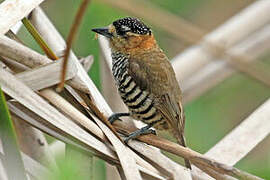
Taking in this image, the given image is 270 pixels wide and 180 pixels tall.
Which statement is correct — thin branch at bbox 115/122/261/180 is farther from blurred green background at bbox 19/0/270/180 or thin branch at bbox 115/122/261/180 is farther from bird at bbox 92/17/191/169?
bird at bbox 92/17/191/169

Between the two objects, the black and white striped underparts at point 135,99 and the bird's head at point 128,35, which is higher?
the bird's head at point 128,35

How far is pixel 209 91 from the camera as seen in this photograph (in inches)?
173

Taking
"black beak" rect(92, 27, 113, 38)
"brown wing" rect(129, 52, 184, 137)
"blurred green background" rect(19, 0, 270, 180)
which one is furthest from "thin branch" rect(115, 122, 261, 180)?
"black beak" rect(92, 27, 113, 38)

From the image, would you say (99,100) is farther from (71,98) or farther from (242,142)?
(242,142)

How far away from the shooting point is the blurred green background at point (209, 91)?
3.61 meters

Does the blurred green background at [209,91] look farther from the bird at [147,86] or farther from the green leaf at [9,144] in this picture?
the green leaf at [9,144]

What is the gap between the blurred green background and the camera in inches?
142

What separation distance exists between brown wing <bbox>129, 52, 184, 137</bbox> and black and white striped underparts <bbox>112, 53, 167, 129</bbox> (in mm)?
28

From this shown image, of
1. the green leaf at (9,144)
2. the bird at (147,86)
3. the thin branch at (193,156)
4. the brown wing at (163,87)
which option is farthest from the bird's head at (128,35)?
the green leaf at (9,144)

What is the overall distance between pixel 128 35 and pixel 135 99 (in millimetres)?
383

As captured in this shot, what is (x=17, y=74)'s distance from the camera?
77.7 inches

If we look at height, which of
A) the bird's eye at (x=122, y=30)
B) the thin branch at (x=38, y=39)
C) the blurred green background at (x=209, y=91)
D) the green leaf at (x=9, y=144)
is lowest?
the blurred green background at (x=209, y=91)

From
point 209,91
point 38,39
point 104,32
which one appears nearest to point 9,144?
point 38,39

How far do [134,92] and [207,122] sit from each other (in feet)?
3.51
